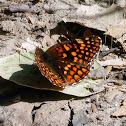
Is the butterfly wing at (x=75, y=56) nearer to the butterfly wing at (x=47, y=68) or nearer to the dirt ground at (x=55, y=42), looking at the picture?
the butterfly wing at (x=47, y=68)

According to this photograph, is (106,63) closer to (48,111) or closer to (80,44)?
(80,44)

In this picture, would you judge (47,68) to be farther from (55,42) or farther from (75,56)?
(55,42)

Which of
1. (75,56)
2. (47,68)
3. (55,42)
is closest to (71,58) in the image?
(75,56)

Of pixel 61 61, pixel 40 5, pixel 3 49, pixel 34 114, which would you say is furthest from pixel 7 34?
pixel 34 114

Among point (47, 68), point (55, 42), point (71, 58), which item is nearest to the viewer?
point (47, 68)

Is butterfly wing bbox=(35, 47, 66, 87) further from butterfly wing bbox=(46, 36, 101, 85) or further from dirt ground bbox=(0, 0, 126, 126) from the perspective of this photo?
dirt ground bbox=(0, 0, 126, 126)

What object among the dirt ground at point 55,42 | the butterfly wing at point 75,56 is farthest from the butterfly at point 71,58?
the dirt ground at point 55,42
